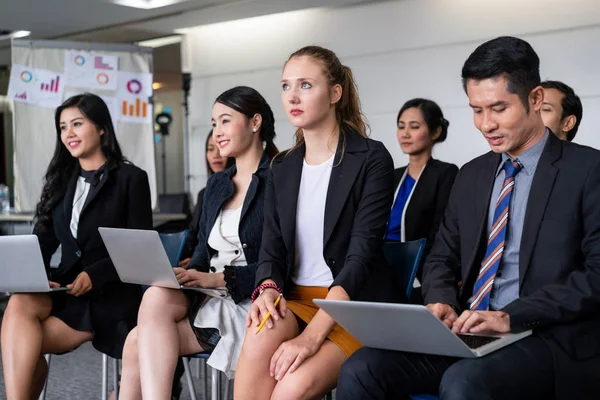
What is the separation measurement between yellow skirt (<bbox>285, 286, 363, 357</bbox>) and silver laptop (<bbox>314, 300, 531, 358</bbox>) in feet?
0.86

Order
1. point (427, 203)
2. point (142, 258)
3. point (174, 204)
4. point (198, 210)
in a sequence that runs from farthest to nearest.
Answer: point (174, 204)
point (198, 210)
point (427, 203)
point (142, 258)

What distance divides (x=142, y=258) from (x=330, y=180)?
686 millimetres

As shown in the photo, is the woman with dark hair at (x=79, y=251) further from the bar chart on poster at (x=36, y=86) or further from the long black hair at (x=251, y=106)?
the bar chart on poster at (x=36, y=86)

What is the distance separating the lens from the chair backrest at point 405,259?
250 cm

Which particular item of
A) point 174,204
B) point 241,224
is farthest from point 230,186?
point 174,204

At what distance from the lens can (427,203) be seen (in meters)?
3.90

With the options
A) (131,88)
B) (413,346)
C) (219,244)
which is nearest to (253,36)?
(131,88)

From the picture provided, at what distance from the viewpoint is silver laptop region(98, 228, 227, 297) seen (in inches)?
97.1

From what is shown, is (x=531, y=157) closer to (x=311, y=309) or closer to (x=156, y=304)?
(x=311, y=309)

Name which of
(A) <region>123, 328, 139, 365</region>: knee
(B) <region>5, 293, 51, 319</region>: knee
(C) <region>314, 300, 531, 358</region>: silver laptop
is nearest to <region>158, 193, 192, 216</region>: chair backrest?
(B) <region>5, 293, 51, 319</region>: knee

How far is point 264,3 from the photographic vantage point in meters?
6.84

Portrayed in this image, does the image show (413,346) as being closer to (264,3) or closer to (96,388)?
(96,388)

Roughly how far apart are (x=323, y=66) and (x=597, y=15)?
3749mm

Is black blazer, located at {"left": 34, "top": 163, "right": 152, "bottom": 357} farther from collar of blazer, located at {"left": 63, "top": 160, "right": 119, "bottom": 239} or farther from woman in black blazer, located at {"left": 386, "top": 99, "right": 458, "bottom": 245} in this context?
woman in black blazer, located at {"left": 386, "top": 99, "right": 458, "bottom": 245}
